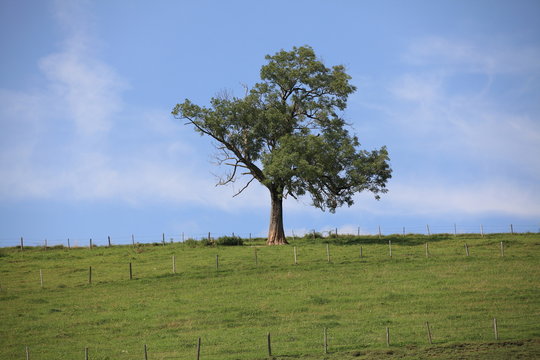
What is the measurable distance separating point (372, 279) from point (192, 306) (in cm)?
1466

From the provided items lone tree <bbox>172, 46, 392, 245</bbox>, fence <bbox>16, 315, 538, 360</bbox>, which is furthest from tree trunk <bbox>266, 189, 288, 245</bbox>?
fence <bbox>16, 315, 538, 360</bbox>

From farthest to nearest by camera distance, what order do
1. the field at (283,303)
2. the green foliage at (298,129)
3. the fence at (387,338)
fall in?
the green foliage at (298,129) → the field at (283,303) → the fence at (387,338)

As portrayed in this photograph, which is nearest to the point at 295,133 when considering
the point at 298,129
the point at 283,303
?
the point at 298,129

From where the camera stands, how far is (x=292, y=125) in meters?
72.9

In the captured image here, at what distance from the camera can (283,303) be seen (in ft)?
147

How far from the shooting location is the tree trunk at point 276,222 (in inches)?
2753

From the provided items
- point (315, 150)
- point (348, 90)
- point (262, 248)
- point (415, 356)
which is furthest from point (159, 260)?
point (415, 356)

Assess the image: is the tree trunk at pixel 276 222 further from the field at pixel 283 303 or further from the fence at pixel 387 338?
the fence at pixel 387 338

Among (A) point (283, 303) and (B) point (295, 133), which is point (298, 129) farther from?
(A) point (283, 303)

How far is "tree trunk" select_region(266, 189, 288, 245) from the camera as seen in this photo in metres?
69.9

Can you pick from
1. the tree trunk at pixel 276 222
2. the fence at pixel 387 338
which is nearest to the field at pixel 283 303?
the fence at pixel 387 338

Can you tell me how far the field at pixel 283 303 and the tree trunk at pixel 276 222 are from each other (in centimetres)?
419

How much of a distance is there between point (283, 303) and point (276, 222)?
26027mm

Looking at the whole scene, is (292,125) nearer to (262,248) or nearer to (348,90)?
(348,90)
